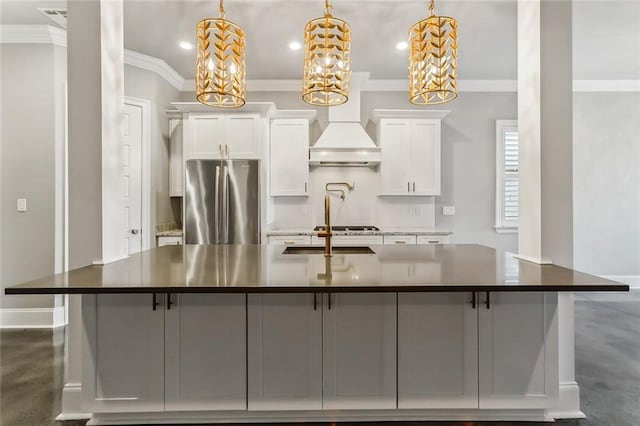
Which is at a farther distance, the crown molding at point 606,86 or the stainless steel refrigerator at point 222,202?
the crown molding at point 606,86

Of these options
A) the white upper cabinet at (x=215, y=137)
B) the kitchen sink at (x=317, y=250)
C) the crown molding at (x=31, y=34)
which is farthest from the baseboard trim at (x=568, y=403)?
the crown molding at (x=31, y=34)

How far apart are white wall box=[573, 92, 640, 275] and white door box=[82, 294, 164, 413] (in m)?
5.40

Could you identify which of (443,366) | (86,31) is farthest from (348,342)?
(86,31)

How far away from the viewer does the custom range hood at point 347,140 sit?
434 centimetres

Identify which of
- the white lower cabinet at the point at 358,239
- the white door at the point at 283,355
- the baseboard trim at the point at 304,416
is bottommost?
the baseboard trim at the point at 304,416

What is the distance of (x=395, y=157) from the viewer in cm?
441

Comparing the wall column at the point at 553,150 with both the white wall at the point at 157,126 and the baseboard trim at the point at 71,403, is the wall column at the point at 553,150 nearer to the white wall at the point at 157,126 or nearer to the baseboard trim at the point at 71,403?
the baseboard trim at the point at 71,403

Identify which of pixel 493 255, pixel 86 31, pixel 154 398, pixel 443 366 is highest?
pixel 86 31

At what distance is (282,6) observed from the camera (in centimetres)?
304

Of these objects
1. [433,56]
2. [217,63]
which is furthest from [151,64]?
[433,56]

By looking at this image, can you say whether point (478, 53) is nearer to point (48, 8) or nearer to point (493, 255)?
point (493, 255)

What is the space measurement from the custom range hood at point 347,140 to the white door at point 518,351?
109 inches

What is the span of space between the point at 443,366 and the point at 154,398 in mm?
1561

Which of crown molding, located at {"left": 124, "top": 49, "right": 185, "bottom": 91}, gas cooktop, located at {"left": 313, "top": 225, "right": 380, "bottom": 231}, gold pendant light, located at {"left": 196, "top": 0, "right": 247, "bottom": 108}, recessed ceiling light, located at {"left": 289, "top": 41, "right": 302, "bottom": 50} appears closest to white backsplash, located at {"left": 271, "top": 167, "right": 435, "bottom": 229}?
gas cooktop, located at {"left": 313, "top": 225, "right": 380, "bottom": 231}
